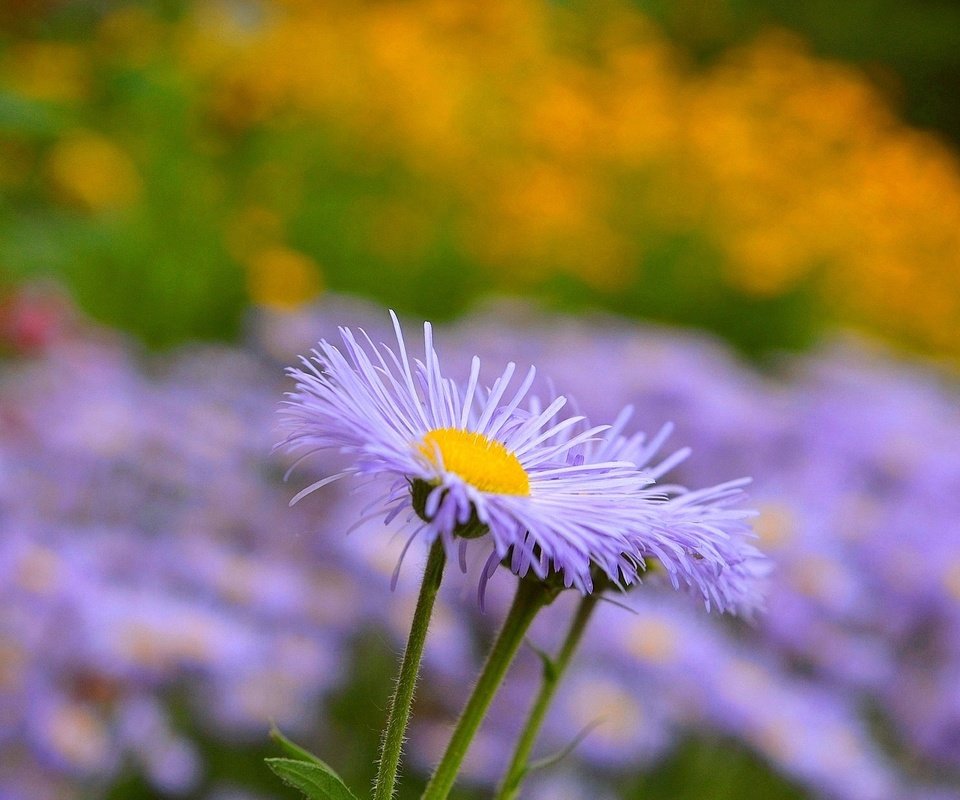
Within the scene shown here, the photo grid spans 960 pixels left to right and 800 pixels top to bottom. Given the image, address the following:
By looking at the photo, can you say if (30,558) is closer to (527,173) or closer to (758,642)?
(758,642)

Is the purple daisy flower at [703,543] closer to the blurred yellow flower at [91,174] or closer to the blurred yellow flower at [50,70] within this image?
the blurred yellow flower at [91,174]

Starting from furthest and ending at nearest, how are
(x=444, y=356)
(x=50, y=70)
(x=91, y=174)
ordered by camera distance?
(x=50, y=70) → (x=91, y=174) → (x=444, y=356)

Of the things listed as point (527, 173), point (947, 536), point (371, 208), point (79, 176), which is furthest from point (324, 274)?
point (947, 536)

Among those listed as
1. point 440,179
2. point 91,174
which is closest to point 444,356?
point 91,174

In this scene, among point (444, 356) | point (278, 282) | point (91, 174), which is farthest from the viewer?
point (91, 174)

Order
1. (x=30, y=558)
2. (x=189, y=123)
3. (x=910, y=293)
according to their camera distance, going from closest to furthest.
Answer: (x=30, y=558) → (x=189, y=123) → (x=910, y=293)

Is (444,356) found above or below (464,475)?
above

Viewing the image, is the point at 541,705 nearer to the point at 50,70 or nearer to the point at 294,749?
the point at 294,749
